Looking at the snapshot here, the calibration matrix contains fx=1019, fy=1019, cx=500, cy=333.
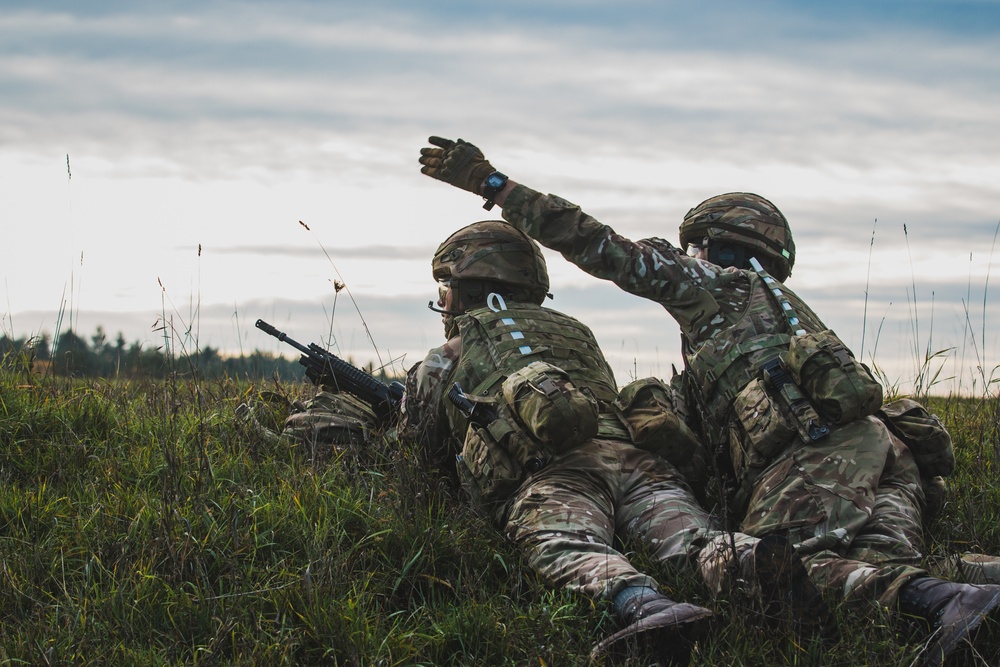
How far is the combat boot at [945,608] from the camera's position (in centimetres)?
389

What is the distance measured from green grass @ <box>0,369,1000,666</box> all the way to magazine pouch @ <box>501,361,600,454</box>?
21.7 inches

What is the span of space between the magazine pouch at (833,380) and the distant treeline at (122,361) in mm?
3591

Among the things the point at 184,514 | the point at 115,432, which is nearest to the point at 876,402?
the point at 184,514

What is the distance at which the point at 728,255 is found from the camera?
6016 mm

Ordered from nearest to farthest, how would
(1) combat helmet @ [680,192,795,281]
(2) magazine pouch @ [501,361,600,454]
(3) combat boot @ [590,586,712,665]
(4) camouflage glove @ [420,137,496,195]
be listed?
(3) combat boot @ [590,586,712,665]
(2) magazine pouch @ [501,361,600,454]
(1) combat helmet @ [680,192,795,281]
(4) camouflage glove @ [420,137,496,195]

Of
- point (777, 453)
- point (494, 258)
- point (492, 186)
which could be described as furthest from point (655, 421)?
point (492, 186)

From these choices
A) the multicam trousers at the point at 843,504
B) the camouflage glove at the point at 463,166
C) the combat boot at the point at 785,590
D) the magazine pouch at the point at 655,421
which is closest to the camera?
the combat boot at the point at 785,590

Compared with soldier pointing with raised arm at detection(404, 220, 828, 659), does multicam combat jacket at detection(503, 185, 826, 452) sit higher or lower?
higher

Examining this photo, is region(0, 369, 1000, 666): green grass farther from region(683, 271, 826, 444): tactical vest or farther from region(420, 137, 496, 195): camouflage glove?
region(420, 137, 496, 195): camouflage glove

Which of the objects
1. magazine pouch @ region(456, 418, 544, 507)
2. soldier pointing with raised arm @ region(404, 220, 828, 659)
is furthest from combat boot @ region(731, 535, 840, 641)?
magazine pouch @ region(456, 418, 544, 507)

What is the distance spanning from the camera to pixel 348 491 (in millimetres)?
5164

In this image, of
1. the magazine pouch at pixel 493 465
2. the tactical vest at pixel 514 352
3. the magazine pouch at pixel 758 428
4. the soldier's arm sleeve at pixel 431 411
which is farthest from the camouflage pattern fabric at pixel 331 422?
the magazine pouch at pixel 758 428

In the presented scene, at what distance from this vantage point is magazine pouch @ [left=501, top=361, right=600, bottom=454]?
491cm

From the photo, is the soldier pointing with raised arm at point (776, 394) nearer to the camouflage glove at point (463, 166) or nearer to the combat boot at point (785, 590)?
the camouflage glove at point (463, 166)
